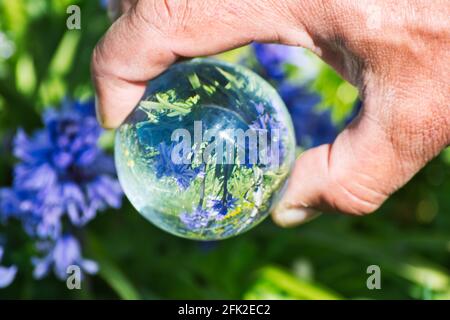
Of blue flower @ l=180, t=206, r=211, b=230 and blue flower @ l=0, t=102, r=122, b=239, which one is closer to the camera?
blue flower @ l=180, t=206, r=211, b=230

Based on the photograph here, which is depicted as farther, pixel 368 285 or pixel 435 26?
pixel 368 285

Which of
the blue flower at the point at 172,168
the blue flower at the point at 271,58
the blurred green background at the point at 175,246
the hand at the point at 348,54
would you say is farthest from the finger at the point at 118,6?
the blurred green background at the point at 175,246

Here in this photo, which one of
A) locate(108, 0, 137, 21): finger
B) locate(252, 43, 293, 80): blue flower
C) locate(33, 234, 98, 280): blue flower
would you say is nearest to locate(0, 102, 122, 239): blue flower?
locate(33, 234, 98, 280): blue flower

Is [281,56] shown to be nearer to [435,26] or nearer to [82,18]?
[82,18]

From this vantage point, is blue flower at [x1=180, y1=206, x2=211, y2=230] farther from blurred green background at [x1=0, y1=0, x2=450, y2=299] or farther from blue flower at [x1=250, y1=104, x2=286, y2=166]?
blurred green background at [x1=0, y1=0, x2=450, y2=299]

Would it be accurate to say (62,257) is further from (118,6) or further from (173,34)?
(173,34)
